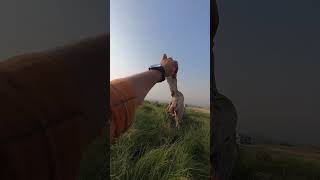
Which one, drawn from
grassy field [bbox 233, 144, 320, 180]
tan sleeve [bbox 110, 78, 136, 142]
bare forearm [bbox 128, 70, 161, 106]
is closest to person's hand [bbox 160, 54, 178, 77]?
bare forearm [bbox 128, 70, 161, 106]

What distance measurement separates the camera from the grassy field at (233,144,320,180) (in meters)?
2.34

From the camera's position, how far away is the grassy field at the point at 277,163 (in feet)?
7.68

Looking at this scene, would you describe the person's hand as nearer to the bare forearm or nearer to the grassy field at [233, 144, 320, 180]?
the bare forearm

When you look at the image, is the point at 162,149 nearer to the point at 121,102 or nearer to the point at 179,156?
the point at 179,156

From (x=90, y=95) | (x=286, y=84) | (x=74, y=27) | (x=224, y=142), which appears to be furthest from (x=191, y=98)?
(x=90, y=95)

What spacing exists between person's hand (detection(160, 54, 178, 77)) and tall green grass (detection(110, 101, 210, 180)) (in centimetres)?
23

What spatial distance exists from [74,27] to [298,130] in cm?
162

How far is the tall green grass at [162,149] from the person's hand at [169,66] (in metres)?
0.23

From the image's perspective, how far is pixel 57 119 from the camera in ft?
1.31

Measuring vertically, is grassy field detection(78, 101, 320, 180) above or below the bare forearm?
below

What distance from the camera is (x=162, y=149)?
2467 millimetres

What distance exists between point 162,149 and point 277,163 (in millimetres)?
765

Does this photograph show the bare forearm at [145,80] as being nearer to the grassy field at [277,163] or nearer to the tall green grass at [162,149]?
the tall green grass at [162,149]

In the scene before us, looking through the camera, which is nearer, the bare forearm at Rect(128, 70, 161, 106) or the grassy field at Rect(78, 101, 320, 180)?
the bare forearm at Rect(128, 70, 161, 106)
